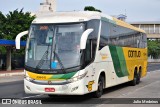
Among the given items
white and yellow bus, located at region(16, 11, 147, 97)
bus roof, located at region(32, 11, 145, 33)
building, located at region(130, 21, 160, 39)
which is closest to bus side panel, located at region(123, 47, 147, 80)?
white and yellow bus, located at region(16, 11, 147, 97)

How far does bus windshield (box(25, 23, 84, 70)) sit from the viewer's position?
519 inches

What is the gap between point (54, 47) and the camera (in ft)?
43.8

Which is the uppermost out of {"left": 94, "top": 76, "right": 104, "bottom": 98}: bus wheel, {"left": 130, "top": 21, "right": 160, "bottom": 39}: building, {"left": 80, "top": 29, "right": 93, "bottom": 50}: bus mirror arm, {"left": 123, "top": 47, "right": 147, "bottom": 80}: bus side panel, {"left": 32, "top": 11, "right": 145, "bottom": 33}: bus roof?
{"left": 130, "top": 21, "right": 160, "bottom": 39}: building

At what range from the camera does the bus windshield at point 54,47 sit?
43.2 feet

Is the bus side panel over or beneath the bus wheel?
over

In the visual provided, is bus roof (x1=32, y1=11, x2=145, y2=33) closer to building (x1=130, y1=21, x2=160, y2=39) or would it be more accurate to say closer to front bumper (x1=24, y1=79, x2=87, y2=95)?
front bumper (x1=24, y1=79, x2=87, y2=95)

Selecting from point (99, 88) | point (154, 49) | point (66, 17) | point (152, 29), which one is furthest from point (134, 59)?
point (152, 29)

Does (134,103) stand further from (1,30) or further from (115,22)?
(1,30)

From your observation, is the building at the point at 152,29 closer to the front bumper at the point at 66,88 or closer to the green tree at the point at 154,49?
the green tree at the point at 154,49

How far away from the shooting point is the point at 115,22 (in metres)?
17.9

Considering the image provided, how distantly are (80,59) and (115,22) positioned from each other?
5.29 m

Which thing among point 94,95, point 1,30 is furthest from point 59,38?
point 1,30

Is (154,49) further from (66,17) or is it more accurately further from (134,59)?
(66,17)

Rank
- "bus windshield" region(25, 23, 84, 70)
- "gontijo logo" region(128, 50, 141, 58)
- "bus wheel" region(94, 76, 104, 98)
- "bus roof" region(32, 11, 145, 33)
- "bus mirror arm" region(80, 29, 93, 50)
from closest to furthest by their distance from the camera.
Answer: "bus mirror arm" region(80, 29, 93, 50), "bus windshield" region(25, 23, 84, 70), "bus roof" region(32, 11, 145, 33), "bus wheel" region(94, 76, 104, 98), "gontijo logo" region(128, 50, 141, 58)
